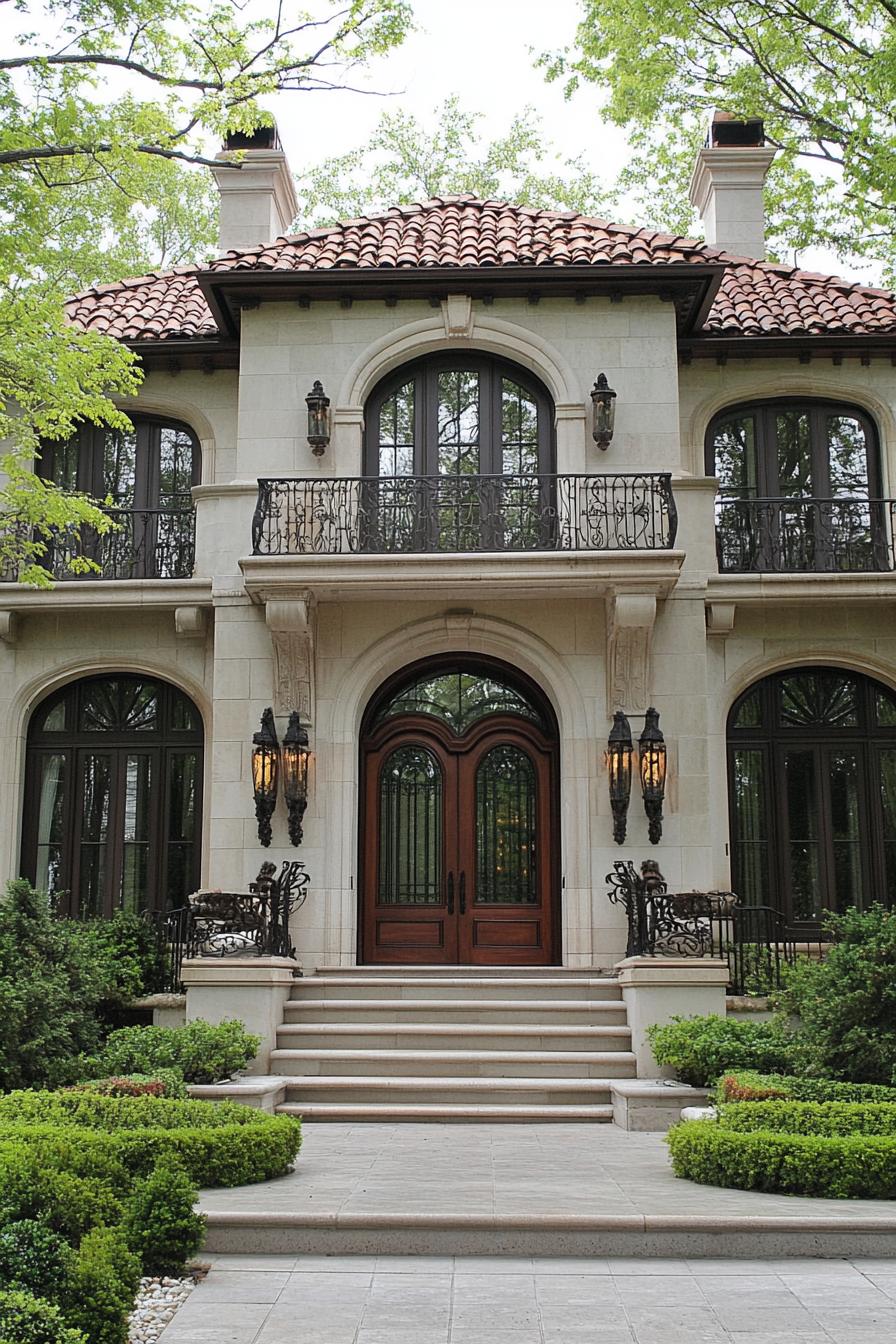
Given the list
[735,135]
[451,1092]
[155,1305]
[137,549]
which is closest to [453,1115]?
[451,1092]

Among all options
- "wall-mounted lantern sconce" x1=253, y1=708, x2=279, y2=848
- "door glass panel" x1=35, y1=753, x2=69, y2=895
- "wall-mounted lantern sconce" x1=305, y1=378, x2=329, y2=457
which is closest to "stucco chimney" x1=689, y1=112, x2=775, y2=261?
"wall-mounted lantern sconce" x1=305, y1=378, x2=329, y2=457

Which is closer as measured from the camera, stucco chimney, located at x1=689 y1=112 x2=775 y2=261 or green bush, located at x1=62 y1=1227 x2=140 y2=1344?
green bush, located at x1=62 y1=1227 x2=140 y2=1344

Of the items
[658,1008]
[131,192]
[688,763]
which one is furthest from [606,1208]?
[131,192]

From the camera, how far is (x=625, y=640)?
16.1 m

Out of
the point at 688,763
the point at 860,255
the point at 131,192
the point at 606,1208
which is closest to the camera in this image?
the point at 606,1208

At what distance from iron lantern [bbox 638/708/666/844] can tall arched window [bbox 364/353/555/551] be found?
273cm

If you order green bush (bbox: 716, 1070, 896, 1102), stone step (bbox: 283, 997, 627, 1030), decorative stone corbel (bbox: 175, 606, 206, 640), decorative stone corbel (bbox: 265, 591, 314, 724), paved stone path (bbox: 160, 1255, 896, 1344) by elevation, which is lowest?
paved stone path (bbox: 160, 1255, 896, 1344)

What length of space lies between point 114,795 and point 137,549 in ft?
10.7

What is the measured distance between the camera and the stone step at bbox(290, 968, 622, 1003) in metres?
14.4

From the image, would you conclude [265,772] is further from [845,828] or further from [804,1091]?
[804,1091]

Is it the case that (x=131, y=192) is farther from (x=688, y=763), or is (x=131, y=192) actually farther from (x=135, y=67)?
(x=688, y=763)

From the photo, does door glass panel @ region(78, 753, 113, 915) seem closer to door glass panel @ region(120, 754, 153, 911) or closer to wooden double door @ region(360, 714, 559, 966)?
door glass panel @ region(120, 754, 153, 911)

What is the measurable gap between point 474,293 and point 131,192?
4.57 metres

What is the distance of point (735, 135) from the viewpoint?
71.1ft
